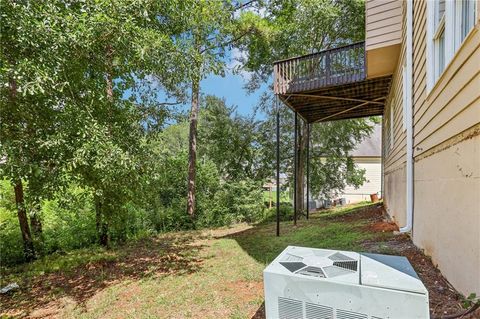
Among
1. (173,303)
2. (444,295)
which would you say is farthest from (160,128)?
(444,295)

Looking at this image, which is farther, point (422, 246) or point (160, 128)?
point (160, 128)

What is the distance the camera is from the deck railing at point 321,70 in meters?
6.14

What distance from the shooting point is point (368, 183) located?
1784 centimetres

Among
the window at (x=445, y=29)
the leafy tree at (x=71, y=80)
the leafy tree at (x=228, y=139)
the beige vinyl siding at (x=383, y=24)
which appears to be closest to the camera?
the window at (x=445, y=29)

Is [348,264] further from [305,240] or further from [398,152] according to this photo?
[398,152]

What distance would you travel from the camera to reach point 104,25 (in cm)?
367

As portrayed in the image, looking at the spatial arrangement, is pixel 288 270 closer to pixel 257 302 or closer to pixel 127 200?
pixel 257 302

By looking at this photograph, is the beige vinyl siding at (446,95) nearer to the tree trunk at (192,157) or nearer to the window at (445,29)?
the window at (445,29)

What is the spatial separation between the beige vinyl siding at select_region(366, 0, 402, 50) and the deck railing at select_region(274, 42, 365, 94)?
0.59 meters

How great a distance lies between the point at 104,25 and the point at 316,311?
390 centimetres

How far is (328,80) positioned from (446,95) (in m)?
3.74

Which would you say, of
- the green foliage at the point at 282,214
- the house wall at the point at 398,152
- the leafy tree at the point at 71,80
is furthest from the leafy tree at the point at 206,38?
the house wall at the point at 398,152

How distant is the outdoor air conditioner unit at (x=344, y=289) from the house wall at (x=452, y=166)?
584 mm

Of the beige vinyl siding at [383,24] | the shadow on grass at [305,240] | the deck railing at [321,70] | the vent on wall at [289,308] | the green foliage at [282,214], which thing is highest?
the beige vinyl siding at [383,24]
